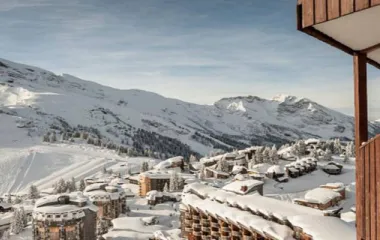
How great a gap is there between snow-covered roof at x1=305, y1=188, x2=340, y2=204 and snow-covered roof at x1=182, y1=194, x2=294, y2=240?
2729 cm

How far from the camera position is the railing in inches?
224

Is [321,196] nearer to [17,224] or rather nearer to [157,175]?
[17,224]

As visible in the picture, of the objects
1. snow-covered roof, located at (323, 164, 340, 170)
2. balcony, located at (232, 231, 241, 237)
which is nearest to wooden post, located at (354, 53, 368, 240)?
balcony, located at (232, 231, 241, 237)

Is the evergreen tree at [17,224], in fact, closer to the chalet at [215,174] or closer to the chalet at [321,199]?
the chalet at [321,199]

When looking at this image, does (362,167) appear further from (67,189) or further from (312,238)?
(67,189)

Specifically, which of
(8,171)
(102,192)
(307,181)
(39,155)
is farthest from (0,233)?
(39,155)

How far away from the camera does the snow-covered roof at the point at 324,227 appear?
1571 cm

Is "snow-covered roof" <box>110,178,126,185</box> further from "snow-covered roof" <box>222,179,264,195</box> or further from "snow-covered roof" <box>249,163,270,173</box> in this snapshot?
"snow-covered roof" <box>222,179,264,195</box>

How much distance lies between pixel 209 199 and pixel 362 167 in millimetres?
22264

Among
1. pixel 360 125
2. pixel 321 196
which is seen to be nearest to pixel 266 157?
pixel 321 196

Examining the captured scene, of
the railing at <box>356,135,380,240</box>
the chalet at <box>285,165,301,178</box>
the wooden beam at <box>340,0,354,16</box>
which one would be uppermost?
the wooden beam at <box>340,0,354,16</box>

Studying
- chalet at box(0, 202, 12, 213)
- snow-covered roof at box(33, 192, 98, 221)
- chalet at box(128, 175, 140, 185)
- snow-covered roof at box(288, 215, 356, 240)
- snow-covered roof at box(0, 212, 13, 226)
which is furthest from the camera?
chalet at box(128, 175, 140, 185)

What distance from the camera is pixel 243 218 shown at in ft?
68.3

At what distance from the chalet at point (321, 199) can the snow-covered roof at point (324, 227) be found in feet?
107
